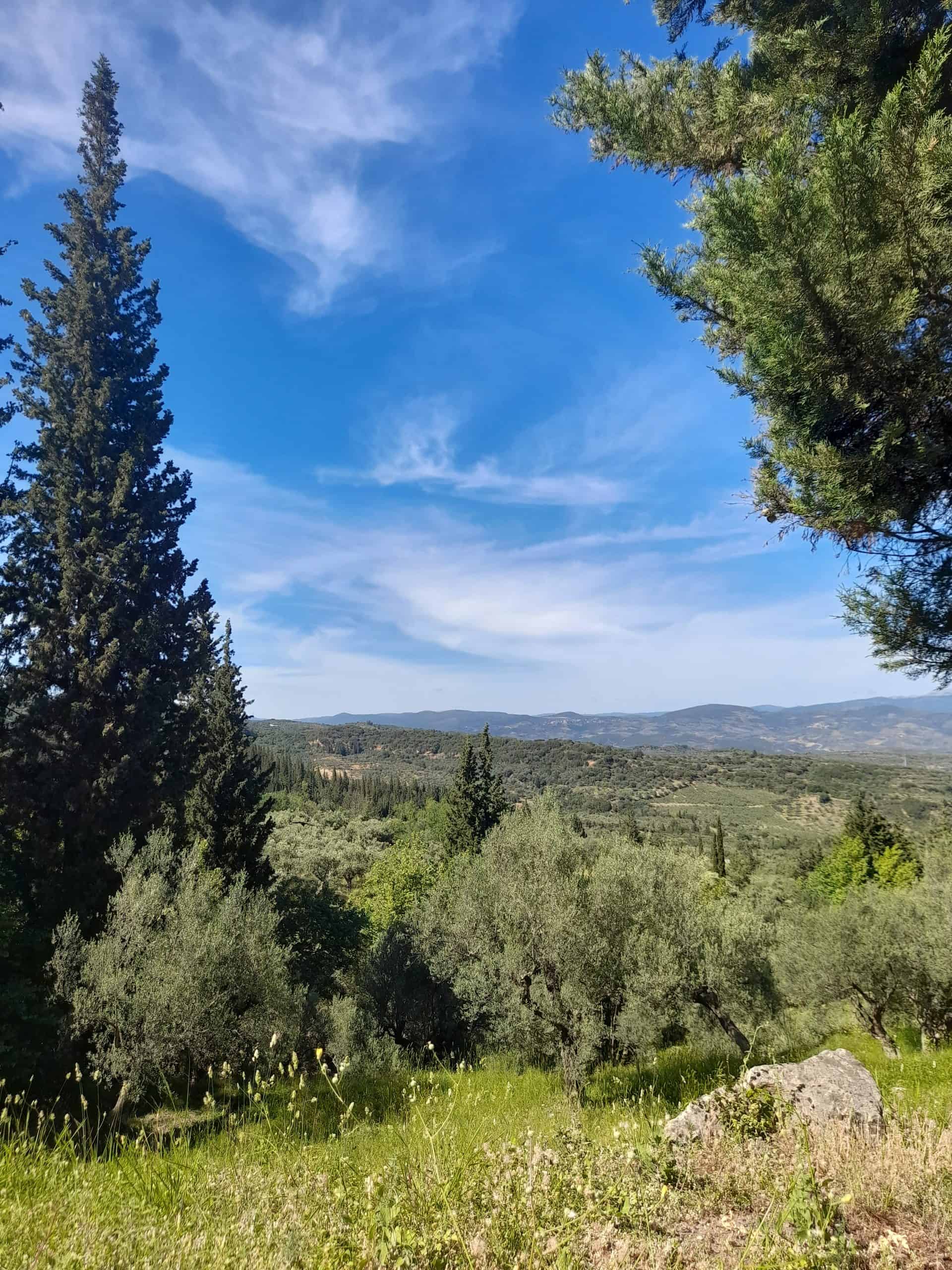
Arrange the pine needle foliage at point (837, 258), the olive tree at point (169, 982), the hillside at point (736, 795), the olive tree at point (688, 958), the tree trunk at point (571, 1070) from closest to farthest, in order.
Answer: the pine needle foliage at point (837, 258) < the olive tree at point (169, 982) < the tree trunk at point (571, 1070) < the olive tree at point (688, 958) < the hillside at point (736, 795)

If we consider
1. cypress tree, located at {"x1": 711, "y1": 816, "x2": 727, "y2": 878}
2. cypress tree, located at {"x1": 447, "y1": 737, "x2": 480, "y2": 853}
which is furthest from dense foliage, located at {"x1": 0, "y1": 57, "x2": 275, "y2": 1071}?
cypress tree, located at {"x1": 711, "y1": 816, "x2": 727, "y2": 878}

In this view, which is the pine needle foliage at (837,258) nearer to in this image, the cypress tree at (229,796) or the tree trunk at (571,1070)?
the tree trunk at (571,1070)

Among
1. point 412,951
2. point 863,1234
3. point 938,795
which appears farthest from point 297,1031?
point 938,795

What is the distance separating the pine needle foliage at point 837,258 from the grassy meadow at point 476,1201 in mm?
4134

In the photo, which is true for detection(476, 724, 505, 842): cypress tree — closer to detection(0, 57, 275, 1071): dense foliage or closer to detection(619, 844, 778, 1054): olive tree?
detection(0, 57, 275, 1071): dense foliage

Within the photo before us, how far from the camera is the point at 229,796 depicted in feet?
84.4

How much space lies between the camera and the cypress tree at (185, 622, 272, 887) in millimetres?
25062

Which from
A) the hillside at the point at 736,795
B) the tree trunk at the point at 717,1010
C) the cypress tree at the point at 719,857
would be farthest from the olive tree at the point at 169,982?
the hillside at the point at 736,795

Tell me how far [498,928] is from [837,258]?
50.7ft

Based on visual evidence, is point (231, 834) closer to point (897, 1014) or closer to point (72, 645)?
point (72, 645)

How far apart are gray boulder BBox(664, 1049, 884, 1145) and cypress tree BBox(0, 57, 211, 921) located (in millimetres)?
18936

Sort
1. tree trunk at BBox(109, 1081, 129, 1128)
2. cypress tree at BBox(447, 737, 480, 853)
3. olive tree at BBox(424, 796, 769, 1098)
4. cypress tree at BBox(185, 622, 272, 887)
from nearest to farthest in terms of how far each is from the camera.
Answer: tree trunk at BBox(109, 1081, 129, 1128) < olive tree at BBox(424, 796, 769, 1098) < cypress tree at BBox(185, 622, 272, 887) < cypress tree at BBox(447, 737, 480, 853)


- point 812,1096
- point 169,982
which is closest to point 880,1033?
point 812,1096

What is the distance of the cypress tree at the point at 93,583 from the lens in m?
18.2
